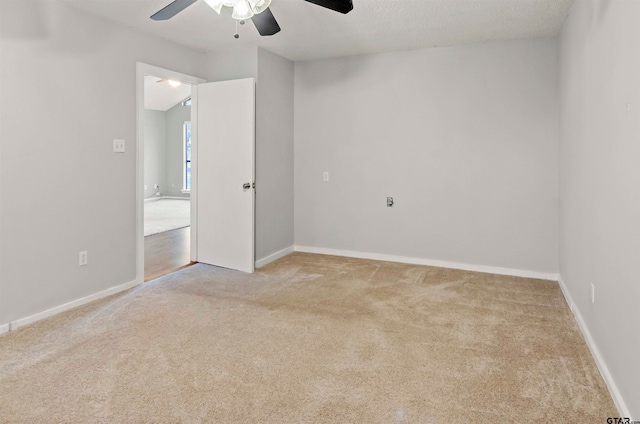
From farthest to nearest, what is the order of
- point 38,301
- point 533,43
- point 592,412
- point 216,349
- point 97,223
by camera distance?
point 533,43
point 97,223
point 38,301
point 216,349
point 592,412

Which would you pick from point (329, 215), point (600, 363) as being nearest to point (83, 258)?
point (329, 215)

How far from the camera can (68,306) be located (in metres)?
3.21

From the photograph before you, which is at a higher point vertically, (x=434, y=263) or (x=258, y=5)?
(x=258, y=5)

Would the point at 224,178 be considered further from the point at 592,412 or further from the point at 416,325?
the point at 592,412

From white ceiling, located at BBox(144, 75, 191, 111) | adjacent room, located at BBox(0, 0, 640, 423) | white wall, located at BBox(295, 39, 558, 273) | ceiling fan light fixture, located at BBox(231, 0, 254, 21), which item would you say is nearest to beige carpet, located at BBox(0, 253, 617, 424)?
adjacent room, located at BBox(0, 0, 640, 423)

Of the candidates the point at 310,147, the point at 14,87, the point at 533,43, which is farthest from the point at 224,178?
the point at 533,43

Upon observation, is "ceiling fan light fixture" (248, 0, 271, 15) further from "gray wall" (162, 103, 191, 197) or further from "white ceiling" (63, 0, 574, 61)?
"gray wall" (162, 103, 191, 197)

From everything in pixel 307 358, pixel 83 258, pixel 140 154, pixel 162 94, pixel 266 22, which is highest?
pixel 162 94

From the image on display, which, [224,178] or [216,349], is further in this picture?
[224,178]

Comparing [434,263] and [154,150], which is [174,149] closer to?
[154,150]

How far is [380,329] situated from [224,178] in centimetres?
237

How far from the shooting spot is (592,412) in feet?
6.18

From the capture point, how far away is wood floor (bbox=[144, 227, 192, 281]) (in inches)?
171

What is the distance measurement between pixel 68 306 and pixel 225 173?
1.87 metres
